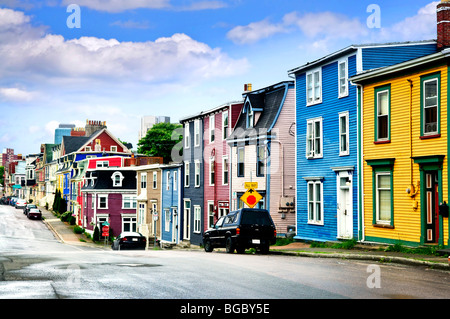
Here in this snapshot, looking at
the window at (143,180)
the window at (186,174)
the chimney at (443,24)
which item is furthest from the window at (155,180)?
the chimney at (443,24)

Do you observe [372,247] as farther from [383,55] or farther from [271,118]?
[271,118]

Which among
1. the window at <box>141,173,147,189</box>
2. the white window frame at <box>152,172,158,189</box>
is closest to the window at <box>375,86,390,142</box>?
the white window frame at <box>152,172,158,189</box>

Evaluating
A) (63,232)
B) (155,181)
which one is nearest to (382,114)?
(155,181)

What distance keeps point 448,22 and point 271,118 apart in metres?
13.0

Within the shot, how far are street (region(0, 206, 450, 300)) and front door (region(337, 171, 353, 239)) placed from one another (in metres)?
9.55

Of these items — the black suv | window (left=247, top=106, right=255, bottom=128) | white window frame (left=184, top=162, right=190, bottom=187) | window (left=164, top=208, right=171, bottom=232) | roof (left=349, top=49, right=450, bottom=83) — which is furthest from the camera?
→ window (left=164, top=208, right=171, bottom=232)

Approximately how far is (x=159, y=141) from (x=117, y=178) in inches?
1058

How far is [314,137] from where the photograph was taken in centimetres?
3253

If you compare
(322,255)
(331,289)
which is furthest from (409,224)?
(331,289)

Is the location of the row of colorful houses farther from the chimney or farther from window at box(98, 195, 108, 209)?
window at box(98, 195, 108, 209)

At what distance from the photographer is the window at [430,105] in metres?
23.4

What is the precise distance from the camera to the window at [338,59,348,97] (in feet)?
97.2

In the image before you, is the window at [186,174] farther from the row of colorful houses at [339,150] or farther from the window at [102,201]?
the window at [102,201]

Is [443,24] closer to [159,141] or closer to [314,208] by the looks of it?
[314,208]
